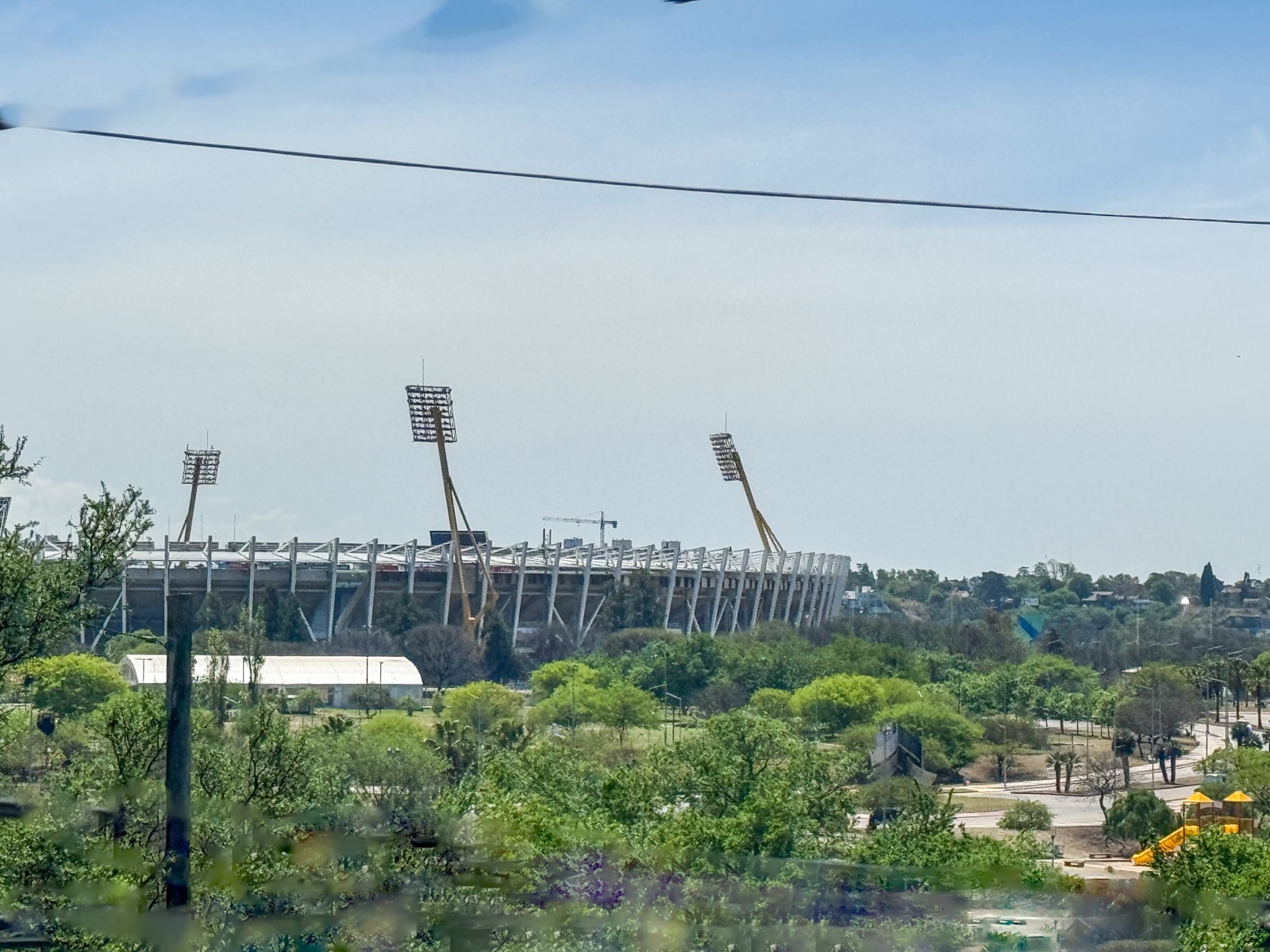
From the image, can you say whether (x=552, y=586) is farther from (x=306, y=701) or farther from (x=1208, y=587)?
(x=1208, y=587)

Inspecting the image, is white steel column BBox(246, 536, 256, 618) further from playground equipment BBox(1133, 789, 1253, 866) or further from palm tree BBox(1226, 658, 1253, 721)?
playground equipment BBox(1133, 789, 1253, 866)

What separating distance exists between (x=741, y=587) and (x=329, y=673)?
18.9 meters

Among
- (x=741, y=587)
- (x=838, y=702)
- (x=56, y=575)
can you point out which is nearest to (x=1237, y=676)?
(x=838, y=702)

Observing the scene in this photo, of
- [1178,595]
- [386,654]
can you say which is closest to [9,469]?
[386,654]

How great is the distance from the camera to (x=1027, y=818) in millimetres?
20000

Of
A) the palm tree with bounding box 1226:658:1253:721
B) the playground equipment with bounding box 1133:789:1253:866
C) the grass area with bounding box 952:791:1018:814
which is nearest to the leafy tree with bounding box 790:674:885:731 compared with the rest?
the grass area with bounding box 952:791:1018:814

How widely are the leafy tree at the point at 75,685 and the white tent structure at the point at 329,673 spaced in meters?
2.95

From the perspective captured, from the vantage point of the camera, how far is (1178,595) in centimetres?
9075

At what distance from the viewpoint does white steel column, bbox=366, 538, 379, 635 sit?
1640 inches

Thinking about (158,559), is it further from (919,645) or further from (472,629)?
(919,645)

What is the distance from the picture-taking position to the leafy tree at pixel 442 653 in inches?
1484

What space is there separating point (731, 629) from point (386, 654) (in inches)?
564

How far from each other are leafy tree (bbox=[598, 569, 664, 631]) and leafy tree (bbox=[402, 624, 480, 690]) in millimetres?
5931

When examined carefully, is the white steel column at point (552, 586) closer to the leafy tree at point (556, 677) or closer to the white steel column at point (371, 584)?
the white steel column at point (371, 584)
